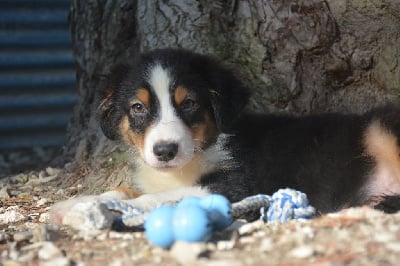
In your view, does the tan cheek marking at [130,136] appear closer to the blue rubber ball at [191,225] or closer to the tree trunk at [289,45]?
the tree trunk at [289,45]

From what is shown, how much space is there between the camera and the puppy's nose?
4.02 m

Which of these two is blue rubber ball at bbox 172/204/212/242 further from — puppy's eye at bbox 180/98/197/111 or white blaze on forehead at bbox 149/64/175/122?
puppy's eye at bbox 180/98/197/111

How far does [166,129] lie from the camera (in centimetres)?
409

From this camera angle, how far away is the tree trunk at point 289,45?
17.6ft

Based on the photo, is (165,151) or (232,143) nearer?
(165,151)

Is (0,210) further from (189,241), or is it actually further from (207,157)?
(189,241)

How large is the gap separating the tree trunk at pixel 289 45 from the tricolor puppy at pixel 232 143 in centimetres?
88

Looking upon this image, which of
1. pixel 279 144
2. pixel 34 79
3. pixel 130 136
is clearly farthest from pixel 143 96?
pixel 34 79

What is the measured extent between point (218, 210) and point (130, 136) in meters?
1.50

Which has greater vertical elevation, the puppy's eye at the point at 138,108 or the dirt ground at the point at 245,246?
the puppy's eye at the point at 138,108

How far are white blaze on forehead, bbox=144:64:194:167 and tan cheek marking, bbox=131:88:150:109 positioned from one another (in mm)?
59

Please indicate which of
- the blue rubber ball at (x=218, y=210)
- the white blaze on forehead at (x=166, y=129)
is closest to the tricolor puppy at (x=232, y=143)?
the white blaze on forehead at (x=166, y=129)

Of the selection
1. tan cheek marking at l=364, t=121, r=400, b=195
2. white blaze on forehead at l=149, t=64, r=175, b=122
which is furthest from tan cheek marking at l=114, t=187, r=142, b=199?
tan cheek marking at l=364, t=121, r=400, b=195

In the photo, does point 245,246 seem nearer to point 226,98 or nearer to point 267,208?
point 267,208
